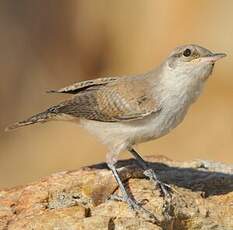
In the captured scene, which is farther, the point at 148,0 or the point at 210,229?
the point at 148,0

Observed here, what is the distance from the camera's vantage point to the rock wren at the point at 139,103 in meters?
6.82

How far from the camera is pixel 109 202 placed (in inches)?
251

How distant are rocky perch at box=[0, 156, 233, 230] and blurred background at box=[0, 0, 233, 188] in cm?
736

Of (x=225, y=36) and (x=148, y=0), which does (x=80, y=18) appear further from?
(x=225, y=36)

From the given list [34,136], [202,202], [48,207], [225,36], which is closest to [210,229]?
[202,202]

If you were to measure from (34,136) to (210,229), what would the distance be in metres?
10.3

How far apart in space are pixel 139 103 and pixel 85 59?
10.0 meters

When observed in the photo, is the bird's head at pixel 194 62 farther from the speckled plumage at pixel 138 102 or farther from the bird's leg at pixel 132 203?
the bird's leg at pixel 132 203

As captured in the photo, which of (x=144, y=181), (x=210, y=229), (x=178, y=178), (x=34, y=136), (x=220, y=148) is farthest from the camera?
(x=34, y=136)

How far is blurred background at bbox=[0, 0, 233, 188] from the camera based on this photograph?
15.1 meters

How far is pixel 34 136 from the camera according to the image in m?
16.5

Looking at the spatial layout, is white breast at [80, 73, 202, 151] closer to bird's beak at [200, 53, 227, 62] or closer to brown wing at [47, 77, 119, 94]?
bird's beak at [200, 53, 227, 62]

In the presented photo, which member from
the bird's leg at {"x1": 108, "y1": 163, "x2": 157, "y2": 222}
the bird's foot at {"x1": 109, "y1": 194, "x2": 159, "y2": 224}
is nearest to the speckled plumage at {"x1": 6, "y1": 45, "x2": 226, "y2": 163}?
the bird's leg at {"x1": 108, "y1": 163, "x2": 157, "y2": 222}

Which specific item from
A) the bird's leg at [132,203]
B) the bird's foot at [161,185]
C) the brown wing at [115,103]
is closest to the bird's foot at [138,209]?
the bird's leg at [132,203]
